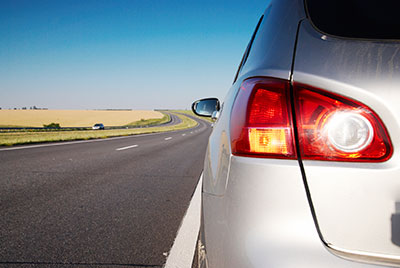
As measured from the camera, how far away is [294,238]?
0.92 metres

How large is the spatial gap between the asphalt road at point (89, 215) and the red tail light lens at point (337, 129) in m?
1.76

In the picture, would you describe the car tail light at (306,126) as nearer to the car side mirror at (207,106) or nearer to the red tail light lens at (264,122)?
the red tail light lens at (264,122)

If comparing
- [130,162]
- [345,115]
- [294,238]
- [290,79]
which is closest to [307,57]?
[290,79]

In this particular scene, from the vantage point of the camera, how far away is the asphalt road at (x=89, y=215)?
7.61 ft

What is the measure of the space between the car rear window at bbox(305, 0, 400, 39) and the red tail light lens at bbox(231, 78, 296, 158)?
262mm

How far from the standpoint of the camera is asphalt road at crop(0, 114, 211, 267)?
2320 mm

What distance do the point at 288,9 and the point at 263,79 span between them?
1.17 feet

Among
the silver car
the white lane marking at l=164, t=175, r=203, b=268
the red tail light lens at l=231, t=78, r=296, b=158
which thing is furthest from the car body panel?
the white lane marking at l=164, t=175, r=203, b=268

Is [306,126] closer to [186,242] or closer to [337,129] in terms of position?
[337,129]

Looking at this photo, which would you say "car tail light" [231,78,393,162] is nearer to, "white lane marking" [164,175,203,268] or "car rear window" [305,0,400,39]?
"car rear window" [305,0,400,39]

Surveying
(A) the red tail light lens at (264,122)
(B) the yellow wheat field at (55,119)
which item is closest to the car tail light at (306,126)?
(A) the red tail light lens at (264,122)

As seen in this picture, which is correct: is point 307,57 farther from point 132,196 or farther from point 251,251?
point 132,196

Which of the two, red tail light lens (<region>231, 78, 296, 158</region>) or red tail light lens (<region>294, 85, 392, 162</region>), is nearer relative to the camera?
red tail light lens (<region>294, 85, 392, 162</region>)

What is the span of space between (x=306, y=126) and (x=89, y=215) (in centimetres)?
300
